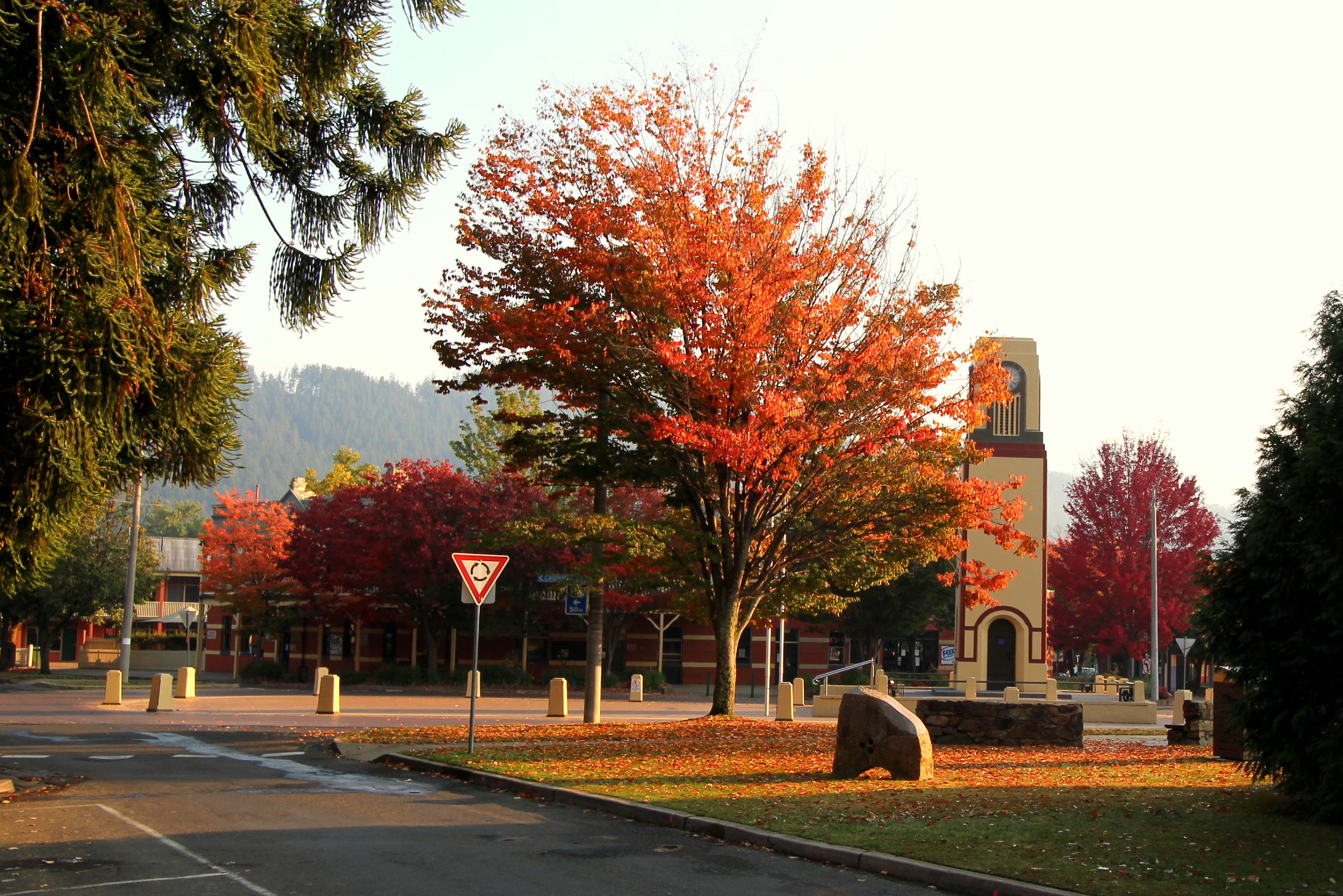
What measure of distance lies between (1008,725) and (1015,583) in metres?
25.5

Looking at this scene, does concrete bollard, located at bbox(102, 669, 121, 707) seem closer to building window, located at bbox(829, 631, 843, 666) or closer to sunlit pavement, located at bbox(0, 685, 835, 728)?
sunlit pavement, located at bbox(0, 685, 835, 728)

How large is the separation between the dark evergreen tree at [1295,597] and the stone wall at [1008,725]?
812cm

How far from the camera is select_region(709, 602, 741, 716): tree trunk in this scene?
22.6 m

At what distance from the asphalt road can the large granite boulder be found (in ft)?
12.2

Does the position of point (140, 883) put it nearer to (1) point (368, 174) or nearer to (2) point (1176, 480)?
(1) point (368, 174)

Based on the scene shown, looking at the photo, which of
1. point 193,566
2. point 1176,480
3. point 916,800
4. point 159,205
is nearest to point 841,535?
point 916,800

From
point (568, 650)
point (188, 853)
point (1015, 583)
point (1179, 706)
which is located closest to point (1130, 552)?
point (1015, 583)

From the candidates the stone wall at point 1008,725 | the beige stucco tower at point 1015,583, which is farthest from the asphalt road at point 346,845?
the beige stucco tower at point 1015,583

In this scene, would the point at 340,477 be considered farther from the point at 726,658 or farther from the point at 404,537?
the point at 726,658

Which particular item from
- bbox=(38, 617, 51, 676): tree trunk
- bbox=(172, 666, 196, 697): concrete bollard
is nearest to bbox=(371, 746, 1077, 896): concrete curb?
bbox=(172, 666, 196, 697): concrete bollard

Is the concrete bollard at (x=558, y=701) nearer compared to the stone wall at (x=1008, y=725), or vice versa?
the stone wall at (x=1008, y=725)

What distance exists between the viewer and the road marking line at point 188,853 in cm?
811

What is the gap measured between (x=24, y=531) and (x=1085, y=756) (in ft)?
49.9

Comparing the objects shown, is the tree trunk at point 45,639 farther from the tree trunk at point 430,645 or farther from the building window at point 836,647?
the building window at point 836,647
